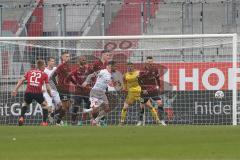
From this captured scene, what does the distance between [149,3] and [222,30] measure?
110 inches

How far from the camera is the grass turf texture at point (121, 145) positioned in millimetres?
10625

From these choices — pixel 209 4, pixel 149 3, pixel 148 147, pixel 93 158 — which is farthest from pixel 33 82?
pixel 93 158

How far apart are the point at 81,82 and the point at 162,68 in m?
2.58

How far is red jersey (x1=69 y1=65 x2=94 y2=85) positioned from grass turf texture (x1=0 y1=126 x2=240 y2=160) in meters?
7.69

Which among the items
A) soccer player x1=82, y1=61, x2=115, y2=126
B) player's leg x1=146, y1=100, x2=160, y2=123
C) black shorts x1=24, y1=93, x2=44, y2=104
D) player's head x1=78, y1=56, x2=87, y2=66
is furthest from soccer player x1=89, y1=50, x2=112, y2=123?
black shorts x1=24, y1=93, x2=44, y2=104

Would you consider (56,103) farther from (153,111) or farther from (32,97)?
(153,111)

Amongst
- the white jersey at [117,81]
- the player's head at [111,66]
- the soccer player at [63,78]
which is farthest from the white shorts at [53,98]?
the player's head at [111,66]

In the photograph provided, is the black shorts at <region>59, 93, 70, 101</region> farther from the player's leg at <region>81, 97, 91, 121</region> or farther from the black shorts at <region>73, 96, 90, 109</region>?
the player's leg at <region>81, 97, 91, 121</region>

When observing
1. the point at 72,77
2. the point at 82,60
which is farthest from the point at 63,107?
the point at 82,60

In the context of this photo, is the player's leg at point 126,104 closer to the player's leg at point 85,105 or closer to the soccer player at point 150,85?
the soccer player at point 150,85

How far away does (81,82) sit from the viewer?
23.9 m

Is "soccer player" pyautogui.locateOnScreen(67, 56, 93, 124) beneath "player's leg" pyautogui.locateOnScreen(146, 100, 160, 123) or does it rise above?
above

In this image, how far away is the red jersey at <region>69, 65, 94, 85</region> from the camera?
23.7m

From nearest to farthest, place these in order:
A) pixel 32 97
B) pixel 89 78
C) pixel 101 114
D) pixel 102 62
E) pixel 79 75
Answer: pixel 32 97, pixel 101 114, pixel 79 75, pixel 89 78, pixel 102 62
